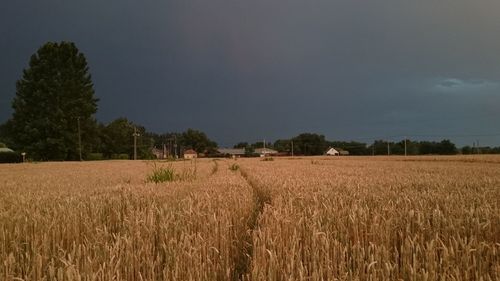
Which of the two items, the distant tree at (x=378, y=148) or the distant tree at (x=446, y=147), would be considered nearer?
the distant tree at (x=446, y=147)

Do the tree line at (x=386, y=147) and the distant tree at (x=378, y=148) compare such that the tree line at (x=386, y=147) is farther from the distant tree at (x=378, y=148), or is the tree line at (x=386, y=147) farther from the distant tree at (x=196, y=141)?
the distant tree at (x=196, y=141)

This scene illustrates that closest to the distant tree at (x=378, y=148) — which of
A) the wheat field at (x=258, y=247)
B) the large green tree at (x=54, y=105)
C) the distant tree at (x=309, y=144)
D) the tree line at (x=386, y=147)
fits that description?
the tree line at (x=386, y=147)

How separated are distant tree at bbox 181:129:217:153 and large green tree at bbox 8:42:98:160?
92.8 meters

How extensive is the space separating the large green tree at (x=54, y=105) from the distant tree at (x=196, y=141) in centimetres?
9284

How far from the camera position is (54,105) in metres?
71.8

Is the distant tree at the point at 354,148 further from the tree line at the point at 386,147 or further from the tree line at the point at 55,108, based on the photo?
the tree line at the point at 55,108

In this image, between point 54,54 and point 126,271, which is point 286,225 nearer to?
point 126,271

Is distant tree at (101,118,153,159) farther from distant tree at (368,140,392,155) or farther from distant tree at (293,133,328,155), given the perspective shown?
distant tree at (368,140,392,155)

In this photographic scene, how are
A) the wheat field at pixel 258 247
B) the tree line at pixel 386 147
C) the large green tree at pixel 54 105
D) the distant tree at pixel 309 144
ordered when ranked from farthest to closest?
1. the distant tree at pixel 309 144
2. the tree line at pixel 386 147
3. the large green tree at pixel 54 105
4. the wheat field at pixel 258 247

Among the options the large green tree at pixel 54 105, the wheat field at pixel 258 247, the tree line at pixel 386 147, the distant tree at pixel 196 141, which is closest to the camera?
the wheat field at pixel 258 247

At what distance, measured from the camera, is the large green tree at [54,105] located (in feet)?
222

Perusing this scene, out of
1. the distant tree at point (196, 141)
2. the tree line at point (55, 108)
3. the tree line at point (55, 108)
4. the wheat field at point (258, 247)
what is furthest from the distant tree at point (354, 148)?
the wheat field at point (258, 247)

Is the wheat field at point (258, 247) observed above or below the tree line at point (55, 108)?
below

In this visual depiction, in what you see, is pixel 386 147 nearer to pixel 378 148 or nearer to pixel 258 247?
pixel 378 148
